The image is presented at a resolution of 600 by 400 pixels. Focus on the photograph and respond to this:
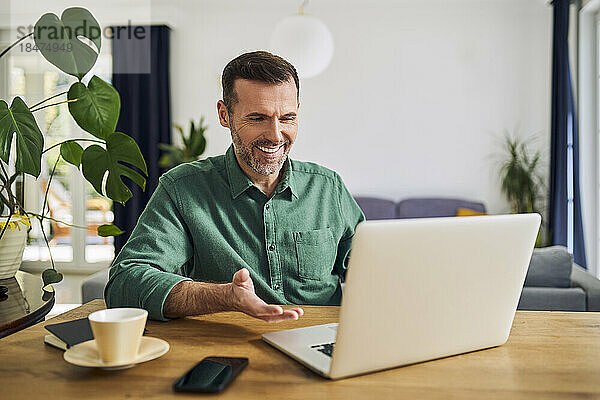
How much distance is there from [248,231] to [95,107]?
1.85 feet

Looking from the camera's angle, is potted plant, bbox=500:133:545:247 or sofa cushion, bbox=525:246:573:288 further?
potted plant, bbox=500:133:545:247

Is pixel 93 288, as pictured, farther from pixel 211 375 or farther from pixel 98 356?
pixel 211 375

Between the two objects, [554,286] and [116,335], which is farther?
[554,286]

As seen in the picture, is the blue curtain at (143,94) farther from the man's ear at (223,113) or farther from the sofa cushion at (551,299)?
the man's ear at (223,113)

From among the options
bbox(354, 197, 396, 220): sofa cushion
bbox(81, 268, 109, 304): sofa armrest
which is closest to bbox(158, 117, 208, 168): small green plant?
bbox(354, 197, 396, 220): sofa cushion

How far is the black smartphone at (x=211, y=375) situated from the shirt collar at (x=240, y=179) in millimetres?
697

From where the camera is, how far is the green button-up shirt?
1.51 meters

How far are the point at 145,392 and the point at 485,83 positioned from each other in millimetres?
5265

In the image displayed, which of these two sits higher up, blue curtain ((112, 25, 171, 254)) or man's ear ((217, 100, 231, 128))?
blue curtain ((112, 25, 171, 254))

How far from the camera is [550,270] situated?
2568 mm

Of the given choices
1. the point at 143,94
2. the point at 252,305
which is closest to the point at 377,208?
the point at 143,94

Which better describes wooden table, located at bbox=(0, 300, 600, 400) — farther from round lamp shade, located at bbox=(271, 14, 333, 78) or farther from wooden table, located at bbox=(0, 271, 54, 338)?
round lamp shade, located at bbox=(271, 14, 333, 78)

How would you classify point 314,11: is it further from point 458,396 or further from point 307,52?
Answer: point 458,396

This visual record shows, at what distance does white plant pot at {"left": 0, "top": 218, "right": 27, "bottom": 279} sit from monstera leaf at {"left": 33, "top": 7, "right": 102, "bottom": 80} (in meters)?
0.49
